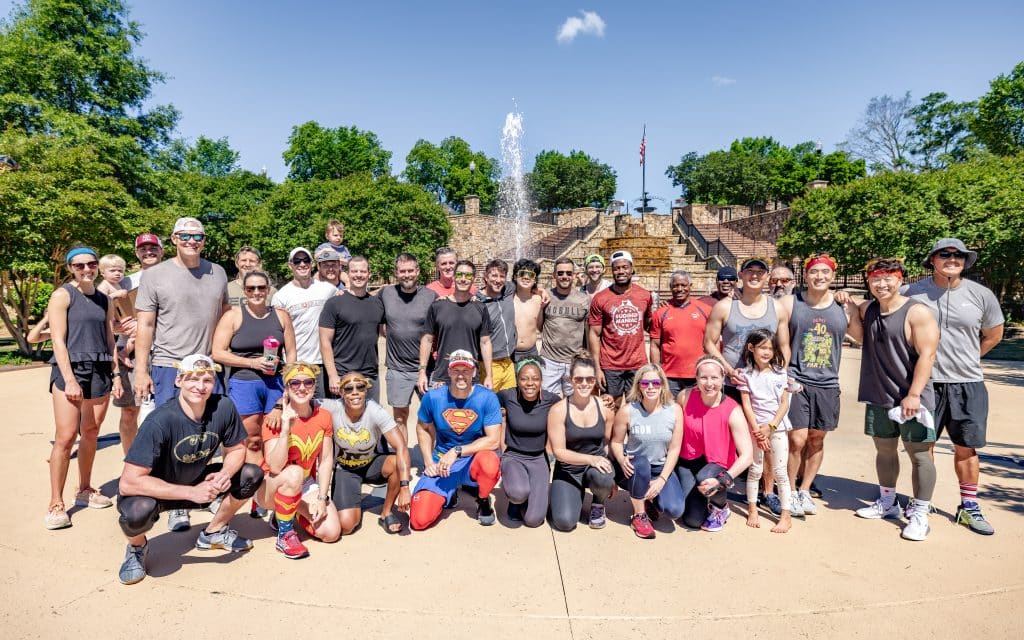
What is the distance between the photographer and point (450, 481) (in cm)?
427

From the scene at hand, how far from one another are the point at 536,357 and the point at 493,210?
53.6 metres

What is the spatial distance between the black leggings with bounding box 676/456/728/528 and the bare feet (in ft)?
1.23

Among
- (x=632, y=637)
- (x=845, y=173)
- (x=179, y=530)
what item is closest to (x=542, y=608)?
(x=632, y=637)

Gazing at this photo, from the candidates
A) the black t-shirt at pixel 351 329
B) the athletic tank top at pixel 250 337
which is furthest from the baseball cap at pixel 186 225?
the black t-shirt at pixel 351 329

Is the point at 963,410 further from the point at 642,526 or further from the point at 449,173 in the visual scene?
the point at 449,173

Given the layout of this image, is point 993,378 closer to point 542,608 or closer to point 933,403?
point 933,403

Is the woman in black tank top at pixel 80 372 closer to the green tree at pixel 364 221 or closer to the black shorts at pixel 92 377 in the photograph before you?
the black shorts at pixel 92 377

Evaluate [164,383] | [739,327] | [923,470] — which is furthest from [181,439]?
[923,470]

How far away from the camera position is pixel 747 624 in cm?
289

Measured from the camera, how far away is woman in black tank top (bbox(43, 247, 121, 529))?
402 centimetres

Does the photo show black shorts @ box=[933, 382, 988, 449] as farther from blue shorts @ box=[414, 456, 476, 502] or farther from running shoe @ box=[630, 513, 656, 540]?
blue shorts @ box=[414, 456, 476, 502]

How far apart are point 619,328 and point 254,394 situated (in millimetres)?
3165

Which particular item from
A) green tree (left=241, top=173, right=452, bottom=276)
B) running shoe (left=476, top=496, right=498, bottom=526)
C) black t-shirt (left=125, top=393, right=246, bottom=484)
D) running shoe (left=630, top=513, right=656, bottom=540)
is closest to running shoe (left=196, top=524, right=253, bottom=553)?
black t-shirt (left=125, top=393, right=246, bottom=484)

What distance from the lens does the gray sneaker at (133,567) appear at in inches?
128
